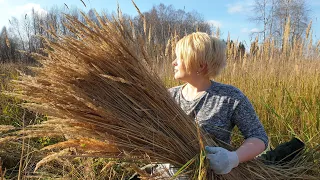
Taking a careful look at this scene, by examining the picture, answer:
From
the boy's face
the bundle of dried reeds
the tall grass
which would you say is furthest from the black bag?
the boy's face

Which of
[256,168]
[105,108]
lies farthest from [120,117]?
[256,168]

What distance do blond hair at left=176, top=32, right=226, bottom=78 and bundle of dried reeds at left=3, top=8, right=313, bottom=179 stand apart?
1.08ft

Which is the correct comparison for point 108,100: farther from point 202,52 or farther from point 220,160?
point 202,52

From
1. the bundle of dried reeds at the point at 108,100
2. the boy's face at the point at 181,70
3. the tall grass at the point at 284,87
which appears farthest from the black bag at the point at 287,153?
the boy's face at the point at 181,70

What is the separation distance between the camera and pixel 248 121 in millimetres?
1447

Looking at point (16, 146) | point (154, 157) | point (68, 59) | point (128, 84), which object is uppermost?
point (68, 59)

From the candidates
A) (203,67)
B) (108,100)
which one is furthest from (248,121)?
(108,100)

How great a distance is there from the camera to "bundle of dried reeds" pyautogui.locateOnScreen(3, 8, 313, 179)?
1048 millimetres

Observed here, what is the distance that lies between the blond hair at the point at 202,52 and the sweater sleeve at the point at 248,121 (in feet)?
0.79

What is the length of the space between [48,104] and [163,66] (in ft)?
8.84

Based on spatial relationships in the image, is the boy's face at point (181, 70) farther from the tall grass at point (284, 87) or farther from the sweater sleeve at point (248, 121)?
the tall grass at point (284, 87)

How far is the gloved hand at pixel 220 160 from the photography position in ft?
3.73

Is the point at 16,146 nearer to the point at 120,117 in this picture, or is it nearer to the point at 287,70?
the point at 120,117

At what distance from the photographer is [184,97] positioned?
1.68m
